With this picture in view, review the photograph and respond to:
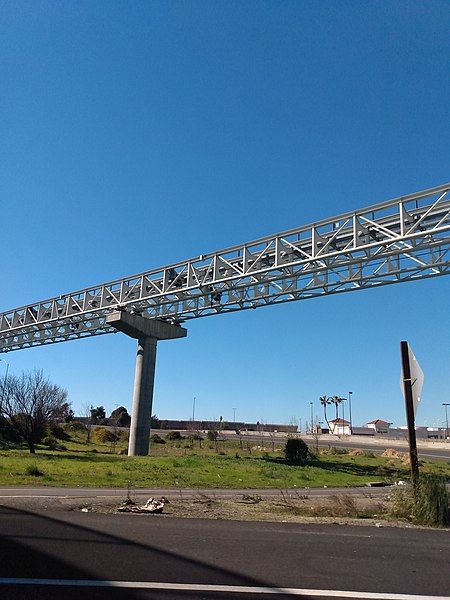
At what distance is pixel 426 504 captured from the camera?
439 inches

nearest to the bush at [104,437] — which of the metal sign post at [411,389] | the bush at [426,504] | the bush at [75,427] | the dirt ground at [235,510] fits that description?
the bush at [75,427]

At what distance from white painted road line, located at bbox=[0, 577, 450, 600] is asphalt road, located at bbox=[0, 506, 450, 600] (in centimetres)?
1

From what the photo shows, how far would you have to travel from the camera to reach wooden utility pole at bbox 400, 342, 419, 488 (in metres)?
11.9

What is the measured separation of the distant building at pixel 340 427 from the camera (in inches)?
4525

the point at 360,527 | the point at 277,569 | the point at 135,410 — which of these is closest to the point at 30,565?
the point at 277,569

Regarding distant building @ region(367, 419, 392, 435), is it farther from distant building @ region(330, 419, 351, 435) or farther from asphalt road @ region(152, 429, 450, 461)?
asphalt road @ region(152, 429, 450, 461)

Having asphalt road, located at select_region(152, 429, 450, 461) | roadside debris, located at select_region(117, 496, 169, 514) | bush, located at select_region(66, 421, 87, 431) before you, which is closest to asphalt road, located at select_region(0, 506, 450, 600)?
roadside debris, located at select_region(117, 496, 169, 514)

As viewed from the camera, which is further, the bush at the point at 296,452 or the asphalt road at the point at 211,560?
the bush at the point at 296,452

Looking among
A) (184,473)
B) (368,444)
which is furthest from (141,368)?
(368,444)

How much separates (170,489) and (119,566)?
13.5 meters

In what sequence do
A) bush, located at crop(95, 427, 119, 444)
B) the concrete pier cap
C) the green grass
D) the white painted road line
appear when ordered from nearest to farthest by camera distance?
the white painted road line
the green grass
the concrete pier cap
bush, located at crop(95, 427, 119, 444)

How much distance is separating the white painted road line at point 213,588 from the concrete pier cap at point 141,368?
31792 millimetres

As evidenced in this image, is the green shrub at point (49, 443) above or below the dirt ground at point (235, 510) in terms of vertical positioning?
above

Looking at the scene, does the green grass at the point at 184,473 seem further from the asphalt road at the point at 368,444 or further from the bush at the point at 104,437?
the asphalt road at the point at 368,444
